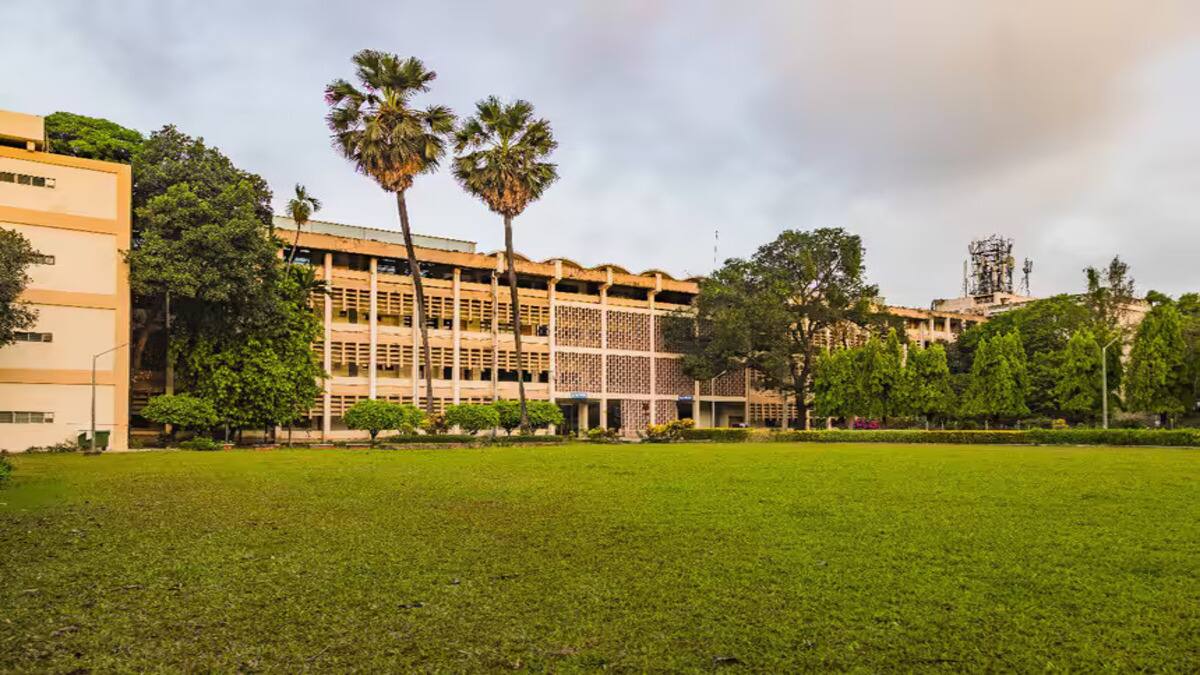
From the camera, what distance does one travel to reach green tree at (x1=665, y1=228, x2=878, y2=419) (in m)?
64.1

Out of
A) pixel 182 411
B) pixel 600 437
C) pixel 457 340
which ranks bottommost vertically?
pixel 600 437

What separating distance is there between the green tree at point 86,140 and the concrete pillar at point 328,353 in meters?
13.1

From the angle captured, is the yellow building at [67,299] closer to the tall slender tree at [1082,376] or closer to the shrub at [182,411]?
the shrub at [182,411]

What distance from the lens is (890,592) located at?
21.1 ft

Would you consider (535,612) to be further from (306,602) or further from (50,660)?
(50,660)

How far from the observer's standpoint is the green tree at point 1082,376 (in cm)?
5453

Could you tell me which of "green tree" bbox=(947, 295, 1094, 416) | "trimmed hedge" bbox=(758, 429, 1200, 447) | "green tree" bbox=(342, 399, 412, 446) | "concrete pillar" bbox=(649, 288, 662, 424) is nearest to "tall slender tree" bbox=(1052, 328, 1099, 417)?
"green tree" bbox=(947, 295, 1094, 416)

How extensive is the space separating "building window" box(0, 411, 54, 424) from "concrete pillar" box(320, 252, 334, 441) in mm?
17374

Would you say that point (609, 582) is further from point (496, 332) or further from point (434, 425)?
point (496, 332)

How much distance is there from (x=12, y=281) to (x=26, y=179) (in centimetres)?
849

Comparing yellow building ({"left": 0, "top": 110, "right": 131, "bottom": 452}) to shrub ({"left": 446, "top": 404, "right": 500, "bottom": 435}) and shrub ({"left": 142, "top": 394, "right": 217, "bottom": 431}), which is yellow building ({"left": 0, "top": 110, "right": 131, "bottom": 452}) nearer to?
shrub ({"left": 142, "top": 394, "right": 217, "bottom": 431})

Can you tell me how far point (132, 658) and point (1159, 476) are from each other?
18.9 m

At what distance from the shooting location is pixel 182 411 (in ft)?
138

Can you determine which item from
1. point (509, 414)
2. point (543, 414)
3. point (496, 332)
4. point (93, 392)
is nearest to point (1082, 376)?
point (543, 414)
